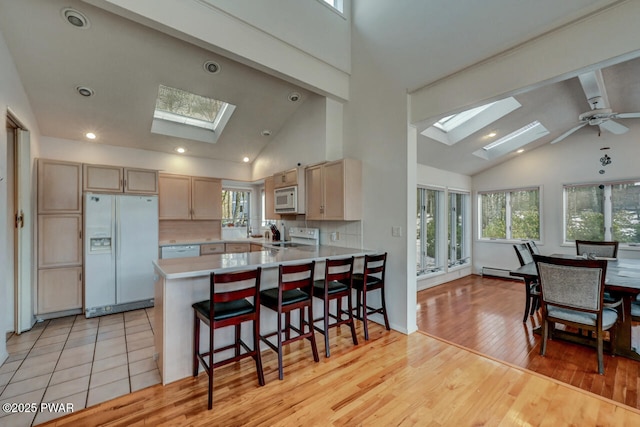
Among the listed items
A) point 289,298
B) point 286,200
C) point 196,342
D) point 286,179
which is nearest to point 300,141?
point 286,179

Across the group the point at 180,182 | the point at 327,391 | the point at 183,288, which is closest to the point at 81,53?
the point at 180,182

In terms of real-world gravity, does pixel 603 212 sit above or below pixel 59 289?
above

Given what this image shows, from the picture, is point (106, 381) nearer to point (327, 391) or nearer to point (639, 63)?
point (327, 391)

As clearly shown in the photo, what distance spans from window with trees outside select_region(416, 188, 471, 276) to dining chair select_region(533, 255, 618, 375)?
2265 mm

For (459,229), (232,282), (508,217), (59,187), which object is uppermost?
→ (59,187)

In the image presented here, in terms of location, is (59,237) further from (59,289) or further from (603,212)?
(603,212)

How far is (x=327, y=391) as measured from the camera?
6.97ft

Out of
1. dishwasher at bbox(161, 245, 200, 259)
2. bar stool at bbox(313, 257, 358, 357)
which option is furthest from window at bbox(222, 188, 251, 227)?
bar stool at bbox(313, 257, 358, 357)

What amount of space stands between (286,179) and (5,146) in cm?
306

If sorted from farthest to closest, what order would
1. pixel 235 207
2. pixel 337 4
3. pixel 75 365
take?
pixel 235 207
pixel 337 4
pixel 75 365

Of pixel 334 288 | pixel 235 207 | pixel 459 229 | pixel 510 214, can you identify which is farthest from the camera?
pixel 459 229

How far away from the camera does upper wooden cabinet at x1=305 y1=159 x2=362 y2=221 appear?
11.8ft

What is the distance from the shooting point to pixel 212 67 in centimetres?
348

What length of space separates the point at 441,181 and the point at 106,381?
5749mm
